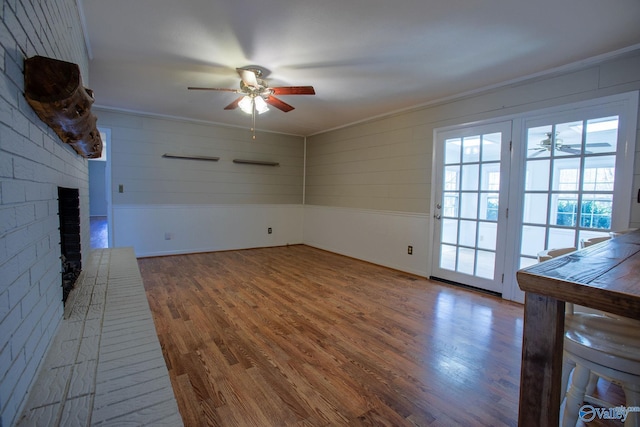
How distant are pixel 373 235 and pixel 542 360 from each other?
3930mm

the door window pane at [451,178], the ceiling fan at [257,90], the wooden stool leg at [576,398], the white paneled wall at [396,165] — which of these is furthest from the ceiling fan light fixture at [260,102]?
the wooden stool leg at [576,398]

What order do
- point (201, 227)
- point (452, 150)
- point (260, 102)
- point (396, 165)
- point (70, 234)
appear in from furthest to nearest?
point (201, 227) < point (396, 165) < point (452, 150) < point (260, 102) < point (70, 234)

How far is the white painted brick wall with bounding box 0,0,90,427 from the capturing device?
0.77 metres

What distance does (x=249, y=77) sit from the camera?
278 centimetres

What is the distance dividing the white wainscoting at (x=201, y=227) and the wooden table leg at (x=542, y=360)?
510cm

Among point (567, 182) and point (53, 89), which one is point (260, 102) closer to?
point (53, 89)

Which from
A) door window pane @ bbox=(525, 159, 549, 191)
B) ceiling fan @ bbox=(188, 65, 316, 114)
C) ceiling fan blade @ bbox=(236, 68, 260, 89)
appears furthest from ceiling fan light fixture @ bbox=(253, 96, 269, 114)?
door window pane @ bbox=(525, 159, 549, 191)

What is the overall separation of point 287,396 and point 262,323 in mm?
938

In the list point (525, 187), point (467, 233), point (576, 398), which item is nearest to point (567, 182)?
point (525, 187)

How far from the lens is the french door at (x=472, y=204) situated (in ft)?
10.6

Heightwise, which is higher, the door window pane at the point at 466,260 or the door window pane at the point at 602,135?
the door window pane at the point at 602,135

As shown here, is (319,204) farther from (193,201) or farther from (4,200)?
(4,200)

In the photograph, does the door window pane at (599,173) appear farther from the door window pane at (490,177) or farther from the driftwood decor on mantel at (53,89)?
the driftwood decor on mantel at (53,89)

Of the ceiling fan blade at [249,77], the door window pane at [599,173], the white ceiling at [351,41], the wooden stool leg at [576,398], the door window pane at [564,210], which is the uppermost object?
the white ceiling at [351,41]
